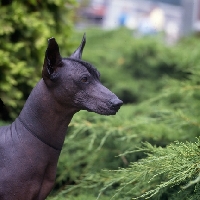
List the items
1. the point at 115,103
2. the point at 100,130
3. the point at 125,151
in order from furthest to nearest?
1. the point at 100,130
2. the point at 125,151
3. the point at 115,103

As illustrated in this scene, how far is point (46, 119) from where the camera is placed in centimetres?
91

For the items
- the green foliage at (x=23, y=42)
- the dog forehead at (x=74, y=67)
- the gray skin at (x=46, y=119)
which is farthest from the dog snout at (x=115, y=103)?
the green foliage at (x=23, y=42)

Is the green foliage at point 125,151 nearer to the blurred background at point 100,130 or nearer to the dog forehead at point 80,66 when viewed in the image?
the blurred background at point 100,130

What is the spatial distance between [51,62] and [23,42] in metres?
0.68

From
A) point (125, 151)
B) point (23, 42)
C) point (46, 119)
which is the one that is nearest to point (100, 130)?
point (125, 151)

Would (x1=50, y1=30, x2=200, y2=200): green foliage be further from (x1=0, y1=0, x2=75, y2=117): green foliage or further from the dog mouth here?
(x1=0, y1=0, x2=75, y2=117): green foliage

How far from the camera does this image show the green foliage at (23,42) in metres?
1.43

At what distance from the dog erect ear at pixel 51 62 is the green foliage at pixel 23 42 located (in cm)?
54

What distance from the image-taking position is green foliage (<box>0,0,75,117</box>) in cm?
143

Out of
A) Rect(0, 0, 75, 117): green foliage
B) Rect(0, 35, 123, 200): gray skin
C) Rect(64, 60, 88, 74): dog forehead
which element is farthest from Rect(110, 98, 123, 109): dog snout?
Rect(0, 0, 75, 117): green foliage

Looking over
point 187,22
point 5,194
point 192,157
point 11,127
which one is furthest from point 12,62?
point 187,22

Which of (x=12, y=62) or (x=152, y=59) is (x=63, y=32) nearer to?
(x=12, y=62)

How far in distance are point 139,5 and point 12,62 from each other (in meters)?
3.88

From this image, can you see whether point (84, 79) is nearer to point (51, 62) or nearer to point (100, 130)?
point (51, 62)
